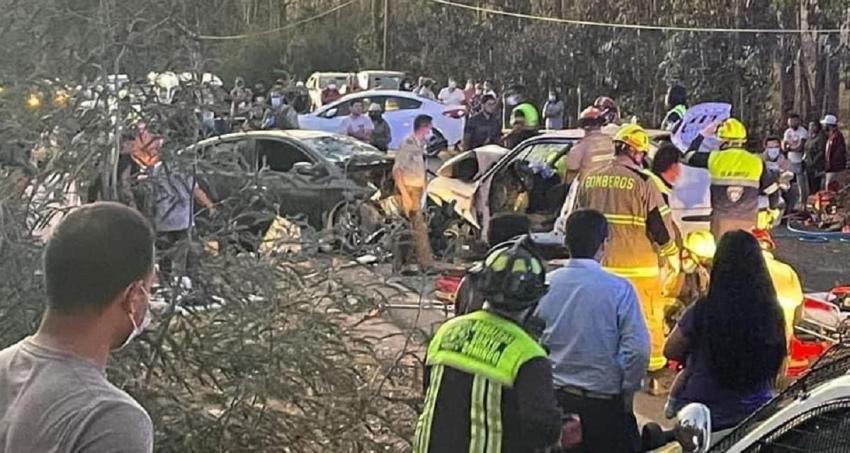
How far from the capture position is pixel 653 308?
27.8 ft

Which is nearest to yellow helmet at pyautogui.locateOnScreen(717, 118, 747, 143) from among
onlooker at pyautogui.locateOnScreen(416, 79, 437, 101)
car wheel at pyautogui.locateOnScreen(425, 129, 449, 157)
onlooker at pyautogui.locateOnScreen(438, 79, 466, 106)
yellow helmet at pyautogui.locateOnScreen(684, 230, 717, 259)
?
yellow helmet at pyautogui.locateOnScreen(684, 230, 717, 259)

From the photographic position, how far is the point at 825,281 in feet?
46.2

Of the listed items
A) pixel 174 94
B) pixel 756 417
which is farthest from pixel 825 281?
pixel 756 417

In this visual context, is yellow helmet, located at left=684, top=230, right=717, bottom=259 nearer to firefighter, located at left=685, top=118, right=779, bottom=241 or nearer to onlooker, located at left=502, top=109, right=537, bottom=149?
firefighter, located at left=685, top=118, right=779, bottom=241

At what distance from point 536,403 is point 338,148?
1227 centimetres

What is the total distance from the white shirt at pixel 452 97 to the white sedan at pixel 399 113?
1.38 metres

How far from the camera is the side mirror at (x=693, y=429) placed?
3.56m

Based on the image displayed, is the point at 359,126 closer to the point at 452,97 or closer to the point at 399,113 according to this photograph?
the point at 399,113

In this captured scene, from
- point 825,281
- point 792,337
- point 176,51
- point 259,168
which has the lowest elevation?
point 825,281

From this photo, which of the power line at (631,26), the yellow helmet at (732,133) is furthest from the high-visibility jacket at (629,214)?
the power line at (631,26)

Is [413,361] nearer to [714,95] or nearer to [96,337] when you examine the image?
[96,337]

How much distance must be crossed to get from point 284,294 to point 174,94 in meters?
1.03

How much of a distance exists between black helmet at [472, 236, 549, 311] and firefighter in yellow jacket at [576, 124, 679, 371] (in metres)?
3.85

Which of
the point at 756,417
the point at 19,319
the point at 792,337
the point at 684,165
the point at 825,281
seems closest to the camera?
the point at 756,417
